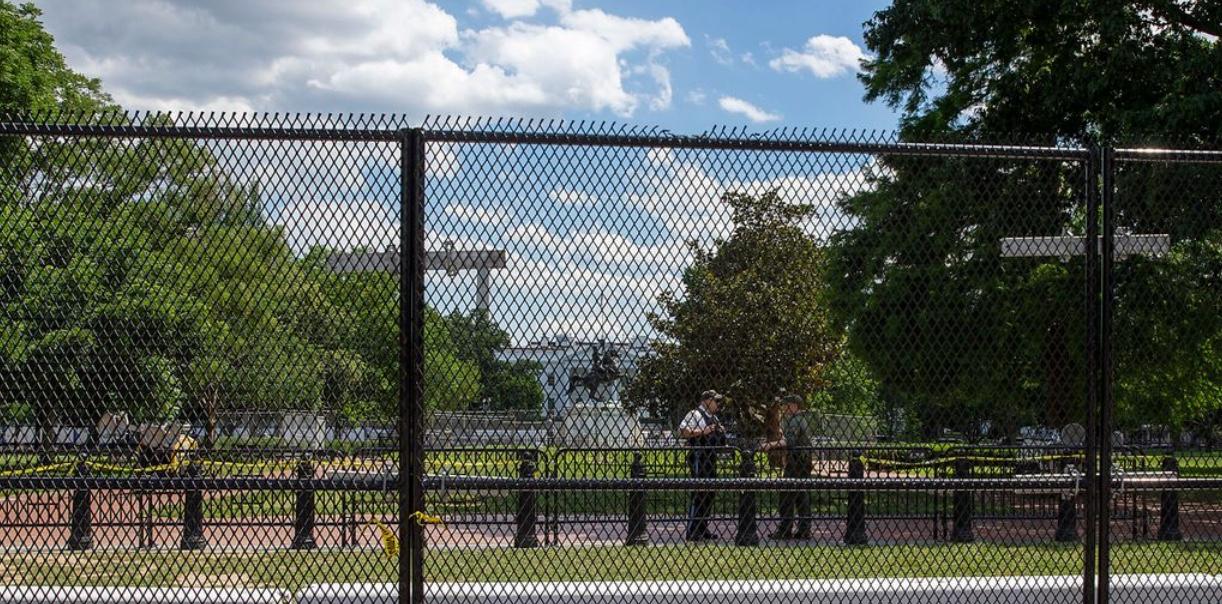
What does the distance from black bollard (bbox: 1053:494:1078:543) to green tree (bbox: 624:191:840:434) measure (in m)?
3.34

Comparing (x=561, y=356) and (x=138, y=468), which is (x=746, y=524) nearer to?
(x=561, y=356)

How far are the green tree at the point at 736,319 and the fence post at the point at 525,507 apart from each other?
2.19 feet

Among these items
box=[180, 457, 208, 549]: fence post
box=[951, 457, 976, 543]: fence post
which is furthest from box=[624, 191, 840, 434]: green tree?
box=[180, 457, 208, 549]: fence post

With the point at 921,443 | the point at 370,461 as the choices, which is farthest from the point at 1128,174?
the point at 370,461

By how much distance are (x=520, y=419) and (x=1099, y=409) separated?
2891 mm

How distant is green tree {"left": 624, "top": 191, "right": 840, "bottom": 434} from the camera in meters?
5.43

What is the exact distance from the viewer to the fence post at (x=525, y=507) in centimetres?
570

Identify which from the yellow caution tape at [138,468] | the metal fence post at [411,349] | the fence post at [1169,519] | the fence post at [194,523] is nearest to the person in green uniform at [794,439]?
the metal fence post at [411,349]

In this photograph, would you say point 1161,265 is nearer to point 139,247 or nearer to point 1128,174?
point 1128,174

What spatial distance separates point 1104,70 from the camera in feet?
52.4

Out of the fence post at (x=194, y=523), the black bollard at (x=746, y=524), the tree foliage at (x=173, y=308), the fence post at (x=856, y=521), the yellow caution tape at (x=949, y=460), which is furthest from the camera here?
the black bollard at (x=746, y=524)

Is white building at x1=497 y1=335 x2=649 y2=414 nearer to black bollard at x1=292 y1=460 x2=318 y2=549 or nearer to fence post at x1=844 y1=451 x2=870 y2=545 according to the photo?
fence post at x1=844 y1=451 x2=870 y2=545

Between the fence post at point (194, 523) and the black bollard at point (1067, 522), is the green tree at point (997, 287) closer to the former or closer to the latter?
the black bollard at point (1067, 522)

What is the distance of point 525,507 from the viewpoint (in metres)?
6.86
